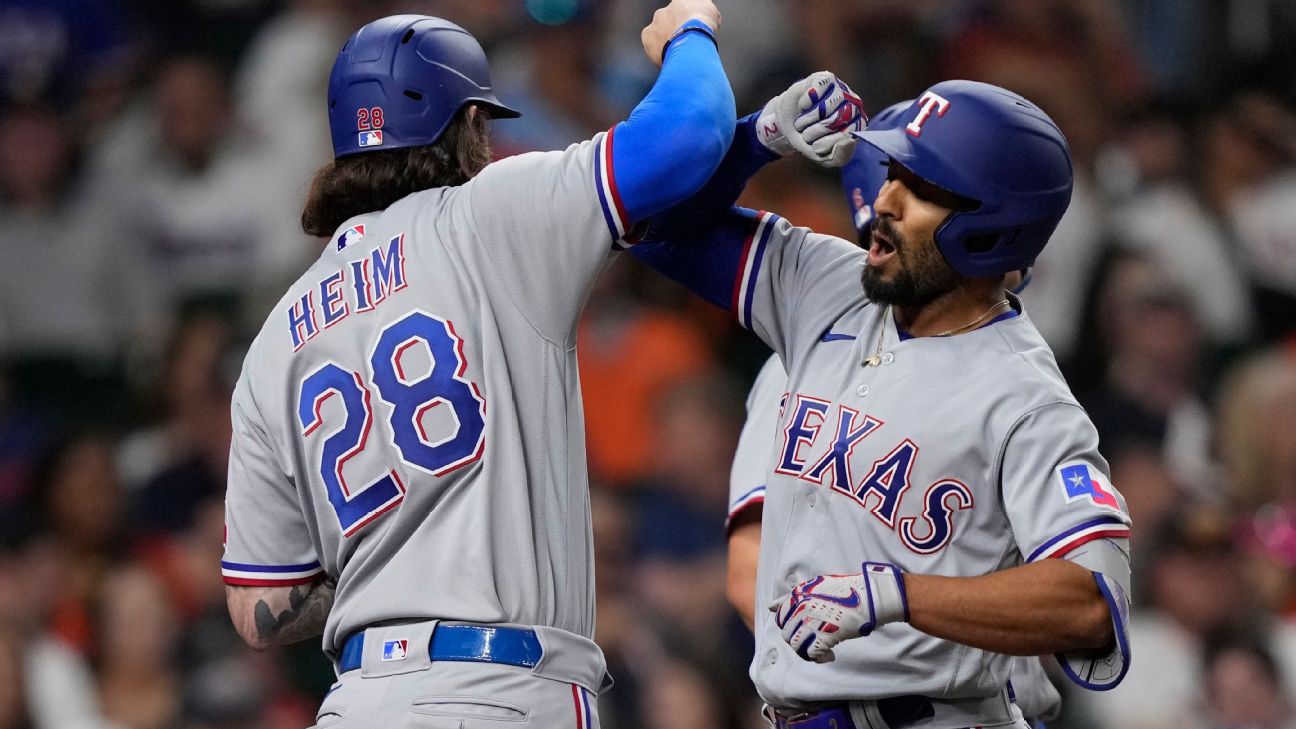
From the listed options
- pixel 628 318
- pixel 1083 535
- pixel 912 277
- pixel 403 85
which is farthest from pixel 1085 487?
pixel 628 318

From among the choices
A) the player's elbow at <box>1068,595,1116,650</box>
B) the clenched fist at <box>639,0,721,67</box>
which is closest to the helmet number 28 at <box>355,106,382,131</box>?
the clenched fist at <box>639,0,721,67</box>

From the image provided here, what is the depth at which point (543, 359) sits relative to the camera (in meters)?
2.88

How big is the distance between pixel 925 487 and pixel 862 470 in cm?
13

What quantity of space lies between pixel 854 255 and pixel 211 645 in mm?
4418

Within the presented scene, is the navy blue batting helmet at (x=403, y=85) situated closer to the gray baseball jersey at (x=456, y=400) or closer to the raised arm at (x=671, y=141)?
the gray baseball jersey at (x=456, y=400)

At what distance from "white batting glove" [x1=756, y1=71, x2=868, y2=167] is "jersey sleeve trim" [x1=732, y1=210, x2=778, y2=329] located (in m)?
0.27

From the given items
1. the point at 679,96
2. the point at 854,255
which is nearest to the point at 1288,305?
the point at 854,255

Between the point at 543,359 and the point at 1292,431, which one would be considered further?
the point at 1292,431

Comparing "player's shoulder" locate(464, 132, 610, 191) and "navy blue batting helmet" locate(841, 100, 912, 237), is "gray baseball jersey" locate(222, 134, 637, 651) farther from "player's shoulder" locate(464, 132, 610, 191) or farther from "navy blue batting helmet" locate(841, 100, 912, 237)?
"navy blue batting helmet" locate(841, 100, 912, 237)

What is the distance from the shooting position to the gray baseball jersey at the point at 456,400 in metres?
2.82

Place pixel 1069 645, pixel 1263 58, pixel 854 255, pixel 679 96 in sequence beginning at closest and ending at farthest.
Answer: pixel 1069 645, pixel 679 96, pixel 854 255, pixel 1263 58

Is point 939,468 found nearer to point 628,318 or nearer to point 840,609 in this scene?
point 840,609

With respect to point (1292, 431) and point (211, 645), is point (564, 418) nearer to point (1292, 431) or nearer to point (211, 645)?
point (211, 645)

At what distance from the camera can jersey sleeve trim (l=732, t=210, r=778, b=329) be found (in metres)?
3.22
